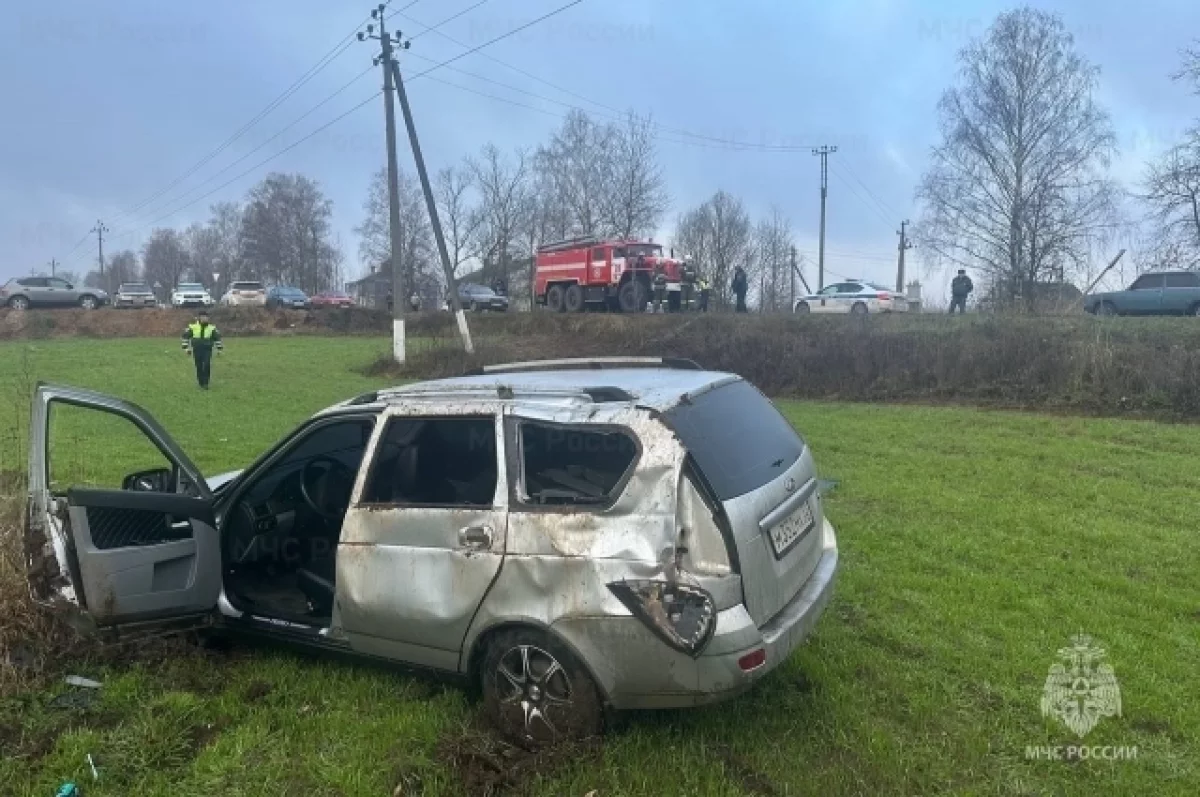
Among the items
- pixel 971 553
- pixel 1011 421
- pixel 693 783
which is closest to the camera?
pixel 693 783

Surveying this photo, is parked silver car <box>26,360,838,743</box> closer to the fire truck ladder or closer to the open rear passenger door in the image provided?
the open rear passenger door

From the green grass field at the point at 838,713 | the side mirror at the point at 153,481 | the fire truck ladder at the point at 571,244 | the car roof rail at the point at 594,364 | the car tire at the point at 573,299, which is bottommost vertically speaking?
the green grass field at the point at 838,713

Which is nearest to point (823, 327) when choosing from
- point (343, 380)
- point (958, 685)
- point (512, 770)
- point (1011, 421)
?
point (1011, 421)

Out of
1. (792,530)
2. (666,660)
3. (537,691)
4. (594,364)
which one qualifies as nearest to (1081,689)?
(792,530)

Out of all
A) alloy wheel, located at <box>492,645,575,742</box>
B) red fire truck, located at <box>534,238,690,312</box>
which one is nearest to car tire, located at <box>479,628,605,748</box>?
alloy wheel, located at <box>492,645,575,742</box>

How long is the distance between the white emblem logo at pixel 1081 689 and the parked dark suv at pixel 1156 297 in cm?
2058

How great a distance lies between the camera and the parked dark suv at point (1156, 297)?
72.6ft

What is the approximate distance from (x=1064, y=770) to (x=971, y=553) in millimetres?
2975

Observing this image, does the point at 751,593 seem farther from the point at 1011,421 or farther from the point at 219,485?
the point at 1011,421

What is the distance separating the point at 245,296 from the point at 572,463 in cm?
3881

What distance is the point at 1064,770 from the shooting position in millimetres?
3209

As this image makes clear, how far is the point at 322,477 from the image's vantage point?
4.75 m

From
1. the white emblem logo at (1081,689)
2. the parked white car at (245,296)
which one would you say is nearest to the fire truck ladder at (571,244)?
the parked white car at (245,296)

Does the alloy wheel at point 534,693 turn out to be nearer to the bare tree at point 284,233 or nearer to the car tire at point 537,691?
the car tire at point 537,691
